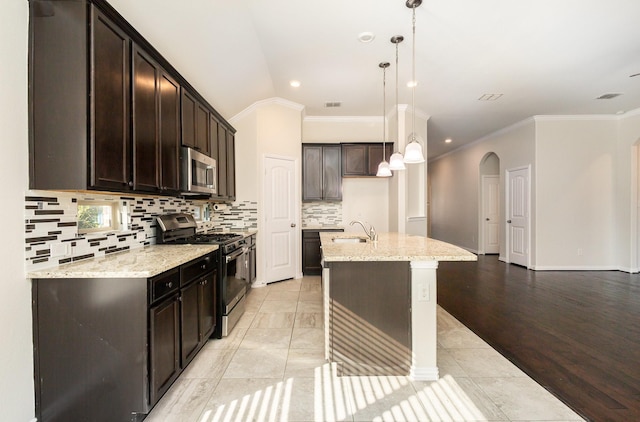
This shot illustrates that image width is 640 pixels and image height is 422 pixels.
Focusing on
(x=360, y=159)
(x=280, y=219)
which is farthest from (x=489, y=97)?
(x=280, y=219)

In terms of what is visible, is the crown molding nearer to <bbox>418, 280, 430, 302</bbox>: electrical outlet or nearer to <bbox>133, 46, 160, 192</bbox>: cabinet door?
<bbox>133, 46, 160, 192</bbox>: cabinet door

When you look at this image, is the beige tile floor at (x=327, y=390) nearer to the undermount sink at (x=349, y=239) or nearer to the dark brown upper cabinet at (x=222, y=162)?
the undermount sink at (x=349, y=239)

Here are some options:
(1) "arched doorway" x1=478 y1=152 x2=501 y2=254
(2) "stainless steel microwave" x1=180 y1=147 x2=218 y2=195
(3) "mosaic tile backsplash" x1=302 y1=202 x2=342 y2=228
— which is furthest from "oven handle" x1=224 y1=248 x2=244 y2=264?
(1) "arched doorway" x1=478 y1=152 x2=501 y2=254

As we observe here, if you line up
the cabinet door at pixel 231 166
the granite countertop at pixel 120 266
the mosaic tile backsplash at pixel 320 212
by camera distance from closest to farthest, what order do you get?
the granite countertop at pixel 120 266 → the cabinet door at pixel 231 166 → the mosaic tile backsplash at pixel 320 212

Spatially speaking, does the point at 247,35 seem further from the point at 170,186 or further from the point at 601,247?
the point at 601,247

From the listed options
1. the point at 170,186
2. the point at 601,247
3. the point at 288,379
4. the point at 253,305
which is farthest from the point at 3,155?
the point at 601,247

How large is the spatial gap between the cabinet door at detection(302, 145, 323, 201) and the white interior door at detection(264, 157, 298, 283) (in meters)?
0.36

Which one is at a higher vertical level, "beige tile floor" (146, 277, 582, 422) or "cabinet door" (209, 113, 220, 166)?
"cabinet door" (209, 113, 220, 166)

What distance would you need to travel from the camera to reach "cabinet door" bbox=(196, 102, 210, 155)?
310 centimetres

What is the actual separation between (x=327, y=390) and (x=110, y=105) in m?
2.29

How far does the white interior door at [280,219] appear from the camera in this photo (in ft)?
14.9

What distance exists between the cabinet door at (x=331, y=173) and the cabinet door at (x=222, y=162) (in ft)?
6.05

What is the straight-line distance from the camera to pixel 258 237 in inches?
175

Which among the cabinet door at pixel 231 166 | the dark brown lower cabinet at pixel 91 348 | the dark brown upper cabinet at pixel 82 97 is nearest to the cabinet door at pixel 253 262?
the cabinet door at pixel 231 166
